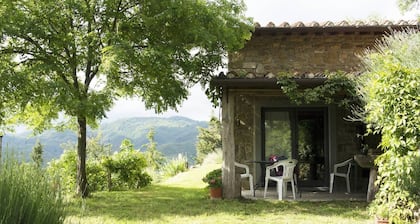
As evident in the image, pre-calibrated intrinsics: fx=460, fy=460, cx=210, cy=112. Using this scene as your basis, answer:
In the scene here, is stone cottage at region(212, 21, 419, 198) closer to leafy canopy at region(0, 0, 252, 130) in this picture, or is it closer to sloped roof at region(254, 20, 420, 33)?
sloped roof at region(254, 20, 420, 33)

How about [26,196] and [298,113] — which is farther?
[298,113]

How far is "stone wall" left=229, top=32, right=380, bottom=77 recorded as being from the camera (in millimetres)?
11578

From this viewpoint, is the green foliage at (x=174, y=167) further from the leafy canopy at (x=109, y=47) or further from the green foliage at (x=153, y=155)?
the leafy canopy at (x=109, y=47)

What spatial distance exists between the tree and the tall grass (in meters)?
5.05

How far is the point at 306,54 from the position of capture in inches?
457

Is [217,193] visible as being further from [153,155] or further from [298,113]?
[153,155]

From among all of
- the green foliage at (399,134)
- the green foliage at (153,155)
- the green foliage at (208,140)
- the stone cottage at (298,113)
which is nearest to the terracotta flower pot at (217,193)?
the stone cottage at (298,113)

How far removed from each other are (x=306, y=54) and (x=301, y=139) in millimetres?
2147

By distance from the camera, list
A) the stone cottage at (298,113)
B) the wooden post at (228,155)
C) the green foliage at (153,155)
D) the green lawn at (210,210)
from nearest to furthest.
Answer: the green lawn at (210,210), the wooden post at (228,155), the stone cottage at (298,113), the green foliage at (153,155)

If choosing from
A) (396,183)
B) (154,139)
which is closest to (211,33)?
(396,183)

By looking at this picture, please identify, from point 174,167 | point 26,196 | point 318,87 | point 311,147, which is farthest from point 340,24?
point 174,167

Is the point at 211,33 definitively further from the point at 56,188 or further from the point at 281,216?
the point at 56,188

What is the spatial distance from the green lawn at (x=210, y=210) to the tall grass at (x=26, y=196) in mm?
3194

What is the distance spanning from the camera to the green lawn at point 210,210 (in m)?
7.51
